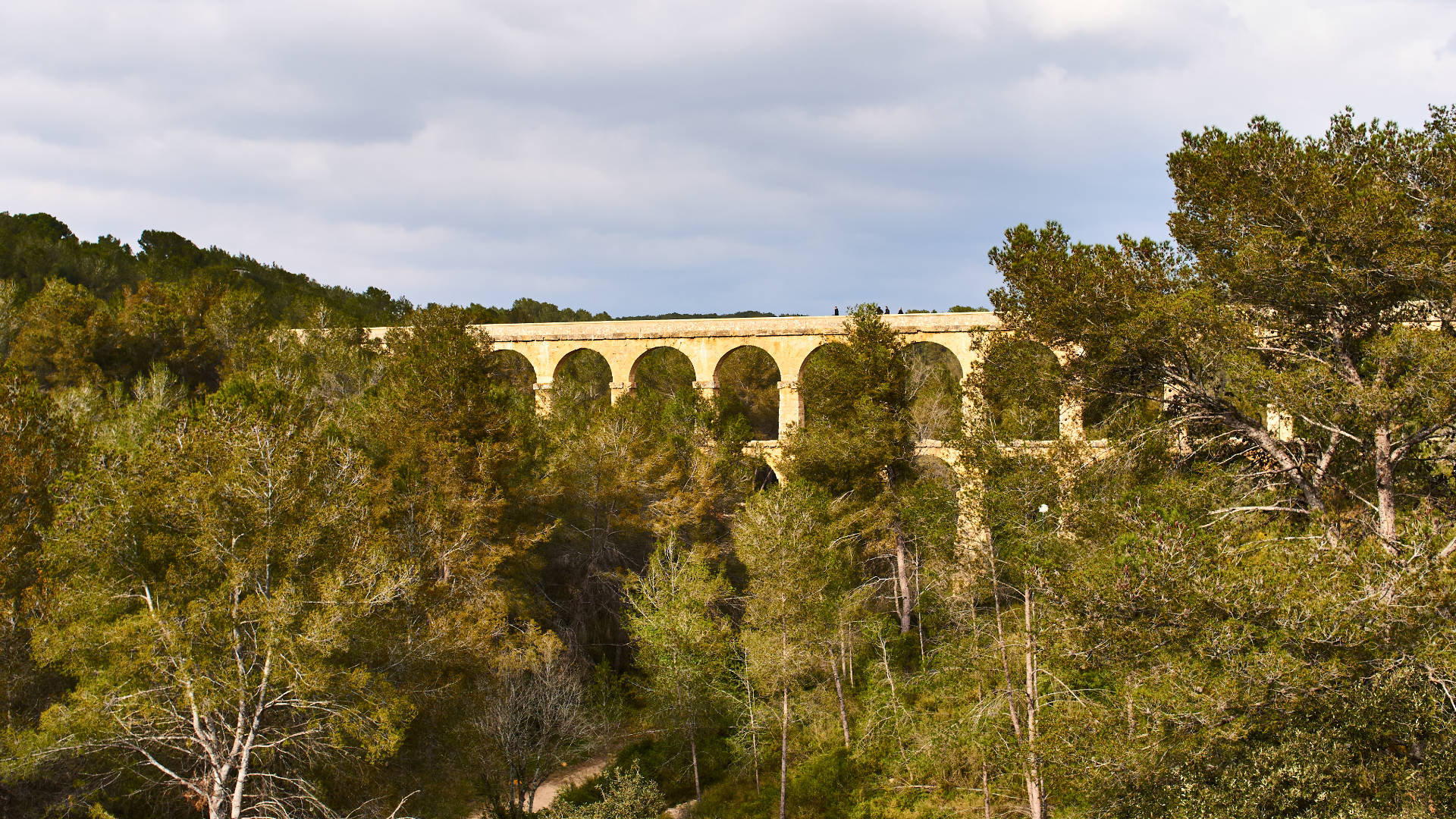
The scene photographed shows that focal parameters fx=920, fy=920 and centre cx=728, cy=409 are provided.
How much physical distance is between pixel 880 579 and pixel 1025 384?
8.01 meters

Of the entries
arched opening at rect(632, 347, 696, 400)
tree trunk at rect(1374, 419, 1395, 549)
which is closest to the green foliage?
tree trunk at rect(1374, 419, 1395, 549)

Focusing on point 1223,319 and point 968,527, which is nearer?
point 1223,319

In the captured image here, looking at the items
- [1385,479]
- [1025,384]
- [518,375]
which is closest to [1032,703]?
[1025,384]

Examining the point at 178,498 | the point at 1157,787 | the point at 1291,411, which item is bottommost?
the point at 1157,787

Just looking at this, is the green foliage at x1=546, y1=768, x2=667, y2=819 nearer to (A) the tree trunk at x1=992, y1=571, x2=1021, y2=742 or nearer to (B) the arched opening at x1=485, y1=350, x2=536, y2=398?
(A) the tree trunk at x1=992, y1=571, x2=1021, y2=742

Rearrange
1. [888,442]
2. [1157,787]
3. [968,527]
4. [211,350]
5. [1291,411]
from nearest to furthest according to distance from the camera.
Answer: [1157,787] → [1291,411] → [968,527] → [888,442] → [211,350]

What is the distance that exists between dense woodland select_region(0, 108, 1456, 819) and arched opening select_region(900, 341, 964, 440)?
125 centimetres

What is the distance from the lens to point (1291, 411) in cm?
1120

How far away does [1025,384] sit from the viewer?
14789mm

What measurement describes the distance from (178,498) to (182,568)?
989mm

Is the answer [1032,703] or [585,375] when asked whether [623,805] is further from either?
[585,375]

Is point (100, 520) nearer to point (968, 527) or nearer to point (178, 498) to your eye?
point (178, 498)

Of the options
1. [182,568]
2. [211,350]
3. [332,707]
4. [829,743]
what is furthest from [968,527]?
[211,350]

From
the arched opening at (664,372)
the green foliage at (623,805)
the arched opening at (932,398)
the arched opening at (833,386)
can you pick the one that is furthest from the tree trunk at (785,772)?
the arched opening at (664,372)
